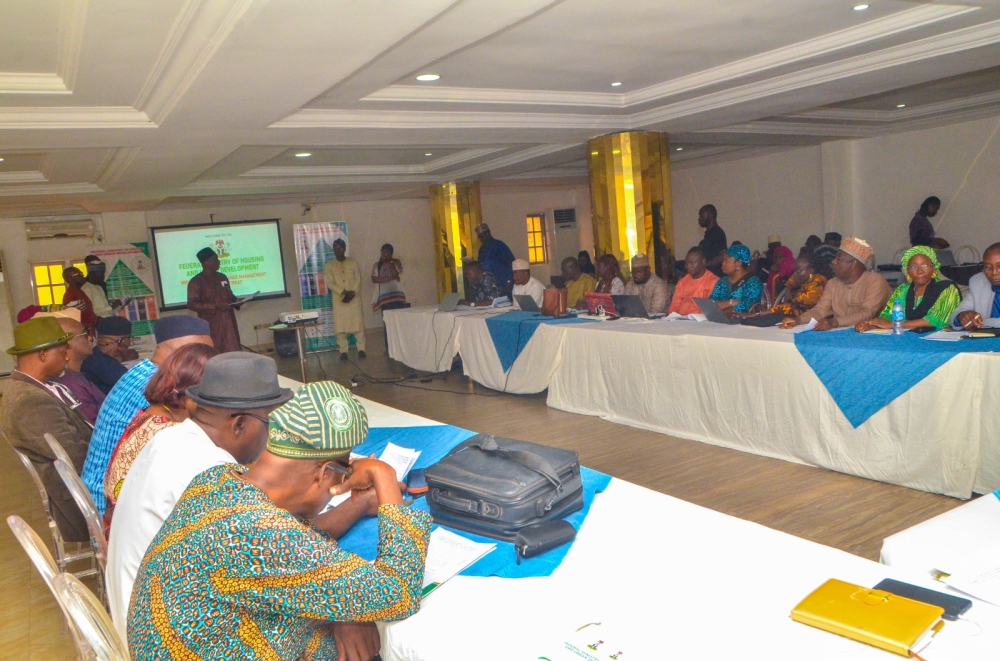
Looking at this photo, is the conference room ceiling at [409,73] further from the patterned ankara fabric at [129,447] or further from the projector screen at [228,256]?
the projector screen at [228,256]

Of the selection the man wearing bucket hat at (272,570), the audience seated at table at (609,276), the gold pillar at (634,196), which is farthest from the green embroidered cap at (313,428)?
the gold pillar at (634,196)

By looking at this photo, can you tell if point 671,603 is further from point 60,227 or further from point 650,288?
point 60,227

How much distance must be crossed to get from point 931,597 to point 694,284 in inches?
191

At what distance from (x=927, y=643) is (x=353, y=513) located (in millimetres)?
1241

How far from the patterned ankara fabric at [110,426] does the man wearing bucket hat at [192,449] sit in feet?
2.98

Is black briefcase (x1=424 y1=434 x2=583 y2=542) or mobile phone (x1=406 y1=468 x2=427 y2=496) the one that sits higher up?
black briefcase (x1=424 y1=434 x2=583 y2=542)

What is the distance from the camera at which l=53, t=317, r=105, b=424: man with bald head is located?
3.57 meters

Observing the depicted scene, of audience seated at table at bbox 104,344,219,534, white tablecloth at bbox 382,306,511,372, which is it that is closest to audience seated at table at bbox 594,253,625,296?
white tablecloth at bbox 382,306,511,372

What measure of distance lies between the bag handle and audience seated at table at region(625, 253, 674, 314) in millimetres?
4660

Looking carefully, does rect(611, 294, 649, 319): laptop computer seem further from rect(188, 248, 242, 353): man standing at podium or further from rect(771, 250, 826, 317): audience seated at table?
rect(188, 248, 242, 353): man standing at podium

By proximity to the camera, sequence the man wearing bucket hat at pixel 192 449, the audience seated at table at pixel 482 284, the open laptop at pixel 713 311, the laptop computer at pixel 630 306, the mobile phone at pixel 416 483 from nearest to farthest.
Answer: the man wearing bucket hat at pixel 192 449 < the mobile phone at pixel 416 483 < the open laptop at pixel 713 311 < the laptop computer at pixel 630 306 < the audience seated at table at pixel 482 284

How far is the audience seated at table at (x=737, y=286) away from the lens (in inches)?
215

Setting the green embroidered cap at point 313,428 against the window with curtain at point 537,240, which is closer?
the green embroidered cap at point 313,428

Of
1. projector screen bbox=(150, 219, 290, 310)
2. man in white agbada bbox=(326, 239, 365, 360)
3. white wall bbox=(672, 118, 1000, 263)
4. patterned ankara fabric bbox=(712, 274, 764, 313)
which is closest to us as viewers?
patterned ankara fabric bbox=(712, 274, 764, 313)
